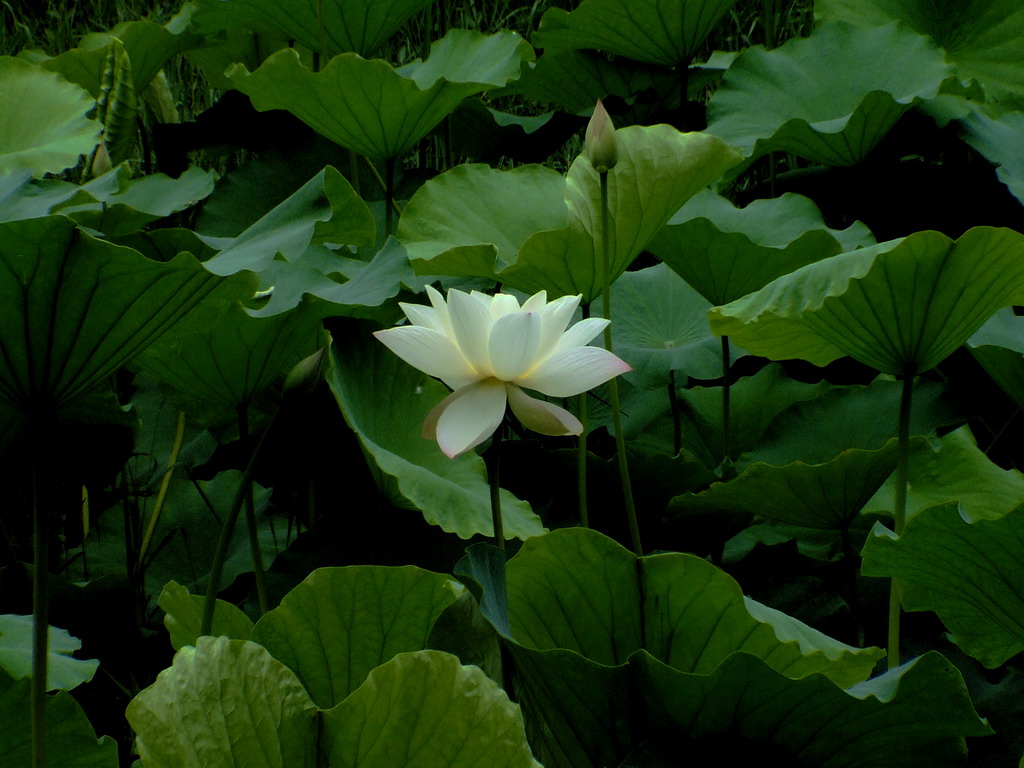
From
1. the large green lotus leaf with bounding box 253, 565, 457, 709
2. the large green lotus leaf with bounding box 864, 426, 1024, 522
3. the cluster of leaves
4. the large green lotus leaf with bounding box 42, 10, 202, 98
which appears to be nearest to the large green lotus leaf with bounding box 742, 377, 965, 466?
the cluster of leaves

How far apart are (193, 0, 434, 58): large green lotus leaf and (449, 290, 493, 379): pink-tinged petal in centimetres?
125

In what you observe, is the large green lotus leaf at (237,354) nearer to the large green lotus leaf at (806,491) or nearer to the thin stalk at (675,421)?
the large green lotus leaf at (806,491)

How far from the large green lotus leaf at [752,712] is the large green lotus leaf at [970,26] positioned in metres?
1.66

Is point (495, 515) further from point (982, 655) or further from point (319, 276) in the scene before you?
point (982, 655)

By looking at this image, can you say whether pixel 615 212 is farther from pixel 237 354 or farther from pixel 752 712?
pixel 752 712

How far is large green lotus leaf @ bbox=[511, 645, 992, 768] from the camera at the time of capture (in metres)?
0.65

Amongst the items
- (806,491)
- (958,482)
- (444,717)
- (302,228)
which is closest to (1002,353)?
(958,482)

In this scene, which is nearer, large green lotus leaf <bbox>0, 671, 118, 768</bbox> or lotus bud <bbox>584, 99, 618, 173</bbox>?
large green lotus leaf <bbox>0, 671, 118, 768</bbox>

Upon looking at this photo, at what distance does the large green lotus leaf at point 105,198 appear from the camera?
37.0 inches

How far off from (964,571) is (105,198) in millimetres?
891

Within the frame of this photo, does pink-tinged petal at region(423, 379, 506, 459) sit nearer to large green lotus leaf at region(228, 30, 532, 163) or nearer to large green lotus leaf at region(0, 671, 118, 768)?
large green lotus leaf at region(0, 671, 118, 768)

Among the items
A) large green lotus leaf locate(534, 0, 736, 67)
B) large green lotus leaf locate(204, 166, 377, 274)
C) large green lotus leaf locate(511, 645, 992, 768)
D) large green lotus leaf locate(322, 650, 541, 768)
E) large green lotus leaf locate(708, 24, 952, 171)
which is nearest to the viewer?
large green lotus leaf locate(322, 650, 541, 768)

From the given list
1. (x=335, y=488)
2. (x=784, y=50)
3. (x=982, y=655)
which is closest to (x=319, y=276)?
(x=335, y=488)

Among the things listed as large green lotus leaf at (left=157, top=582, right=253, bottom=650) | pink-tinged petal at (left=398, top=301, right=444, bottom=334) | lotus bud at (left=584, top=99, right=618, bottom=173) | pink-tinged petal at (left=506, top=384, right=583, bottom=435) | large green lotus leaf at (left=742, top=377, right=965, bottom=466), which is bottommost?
large green lotus leaf at (left=742, top=377, right=965, bottom=466)
